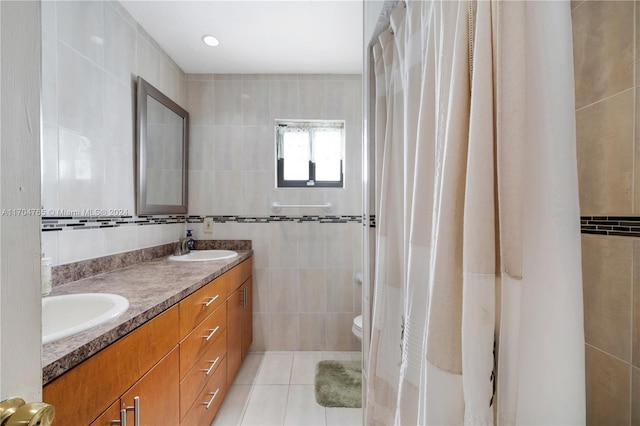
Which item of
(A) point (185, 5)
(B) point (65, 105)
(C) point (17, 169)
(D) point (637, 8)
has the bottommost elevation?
(C) point (17, 169)

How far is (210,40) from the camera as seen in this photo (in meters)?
1.89

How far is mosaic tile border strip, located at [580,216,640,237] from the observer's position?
1.67ft

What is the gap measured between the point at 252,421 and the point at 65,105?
1.87 m

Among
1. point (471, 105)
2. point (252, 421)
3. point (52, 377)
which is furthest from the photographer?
point (252, 421)

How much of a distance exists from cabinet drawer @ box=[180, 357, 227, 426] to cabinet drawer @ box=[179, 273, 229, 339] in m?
0.37

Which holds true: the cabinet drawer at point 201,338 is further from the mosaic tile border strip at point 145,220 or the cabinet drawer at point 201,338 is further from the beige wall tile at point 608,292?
the beige wall tile at point 608,292

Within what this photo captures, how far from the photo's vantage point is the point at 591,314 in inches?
22.3

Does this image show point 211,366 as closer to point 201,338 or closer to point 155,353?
point 201,338

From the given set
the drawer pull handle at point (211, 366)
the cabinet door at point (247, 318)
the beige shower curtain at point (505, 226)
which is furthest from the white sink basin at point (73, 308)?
the cabinet door at point (247, 318)

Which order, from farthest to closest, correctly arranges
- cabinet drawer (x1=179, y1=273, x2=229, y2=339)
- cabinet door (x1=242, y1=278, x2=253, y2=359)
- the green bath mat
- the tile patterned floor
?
1. cabinet door (x1=242, y1=278, x2=253, y2=359)
2. the green bath mat
3. the tile patterned floor
4. cabinet drawer (x1=179, y1=273, x2=229, y2=339)

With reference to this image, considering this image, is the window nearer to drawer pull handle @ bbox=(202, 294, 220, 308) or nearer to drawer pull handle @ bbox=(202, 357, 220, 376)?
drawer pull handle @ bbox=(202, 294, 220, 308)

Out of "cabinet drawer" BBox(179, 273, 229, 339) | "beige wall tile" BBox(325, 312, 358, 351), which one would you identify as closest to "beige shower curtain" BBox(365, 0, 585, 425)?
"cabinet drawer" BBox(179, 273, 229, 339)

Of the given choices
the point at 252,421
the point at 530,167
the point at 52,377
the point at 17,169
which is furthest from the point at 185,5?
the point at 252,421

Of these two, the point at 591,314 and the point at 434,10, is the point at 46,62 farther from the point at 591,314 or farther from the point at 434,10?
the point at 591,314
